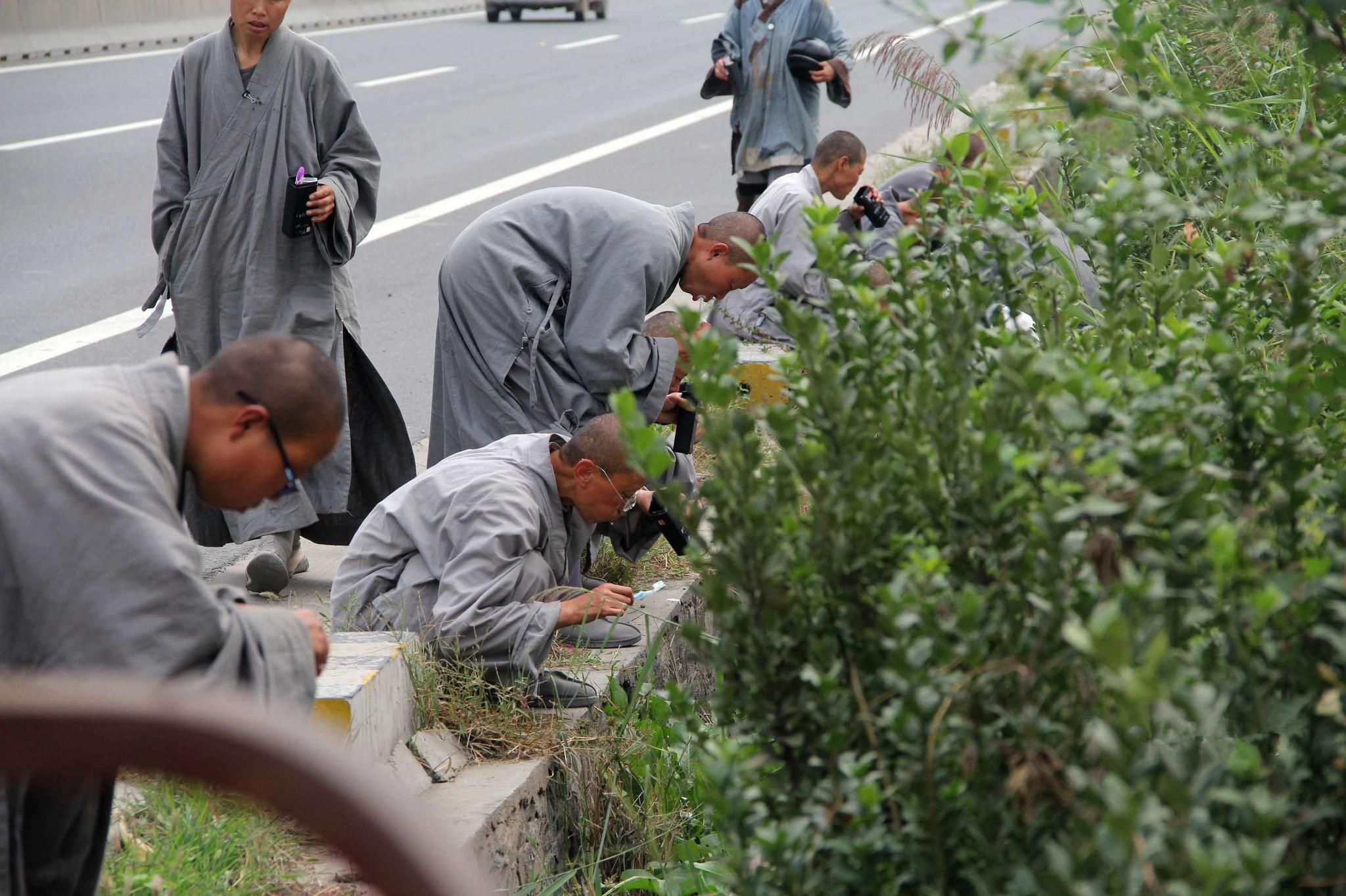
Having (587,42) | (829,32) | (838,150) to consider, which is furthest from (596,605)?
(587,42)

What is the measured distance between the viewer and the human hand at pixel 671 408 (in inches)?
184

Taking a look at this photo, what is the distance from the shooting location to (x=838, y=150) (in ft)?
21.1

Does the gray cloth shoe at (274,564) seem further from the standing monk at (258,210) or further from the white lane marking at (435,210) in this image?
the white lane marking at (435,210)

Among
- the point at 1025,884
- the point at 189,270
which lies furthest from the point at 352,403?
the point at 1025,884

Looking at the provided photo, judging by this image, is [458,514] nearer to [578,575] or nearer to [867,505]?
[578,575]

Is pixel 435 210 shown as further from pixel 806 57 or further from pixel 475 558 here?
pixel 475 558

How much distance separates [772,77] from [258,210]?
3.73 meters

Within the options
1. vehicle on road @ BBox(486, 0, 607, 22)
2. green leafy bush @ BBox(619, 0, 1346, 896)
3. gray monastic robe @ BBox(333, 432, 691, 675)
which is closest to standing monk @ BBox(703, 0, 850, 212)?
gray monastic robe @ BBox(333, 432, 691, 675)

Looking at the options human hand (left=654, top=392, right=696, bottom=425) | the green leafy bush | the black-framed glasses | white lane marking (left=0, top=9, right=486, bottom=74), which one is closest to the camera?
the green leafy bush

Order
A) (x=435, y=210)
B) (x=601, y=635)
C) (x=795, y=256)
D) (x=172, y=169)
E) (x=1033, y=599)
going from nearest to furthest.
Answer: (x=1033, y=599) → (x=601, y=635) → (x=172, y=169) → (x=795, y=256) → (x=435, y=210)

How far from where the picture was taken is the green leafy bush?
1340 millimetres

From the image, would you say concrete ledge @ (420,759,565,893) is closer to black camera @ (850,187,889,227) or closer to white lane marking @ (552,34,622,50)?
black camera @ (850,187,889,227)

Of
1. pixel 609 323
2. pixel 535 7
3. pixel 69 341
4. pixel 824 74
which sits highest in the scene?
pixel 824 74

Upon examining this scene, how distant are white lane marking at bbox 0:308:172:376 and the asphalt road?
0.18 feet
